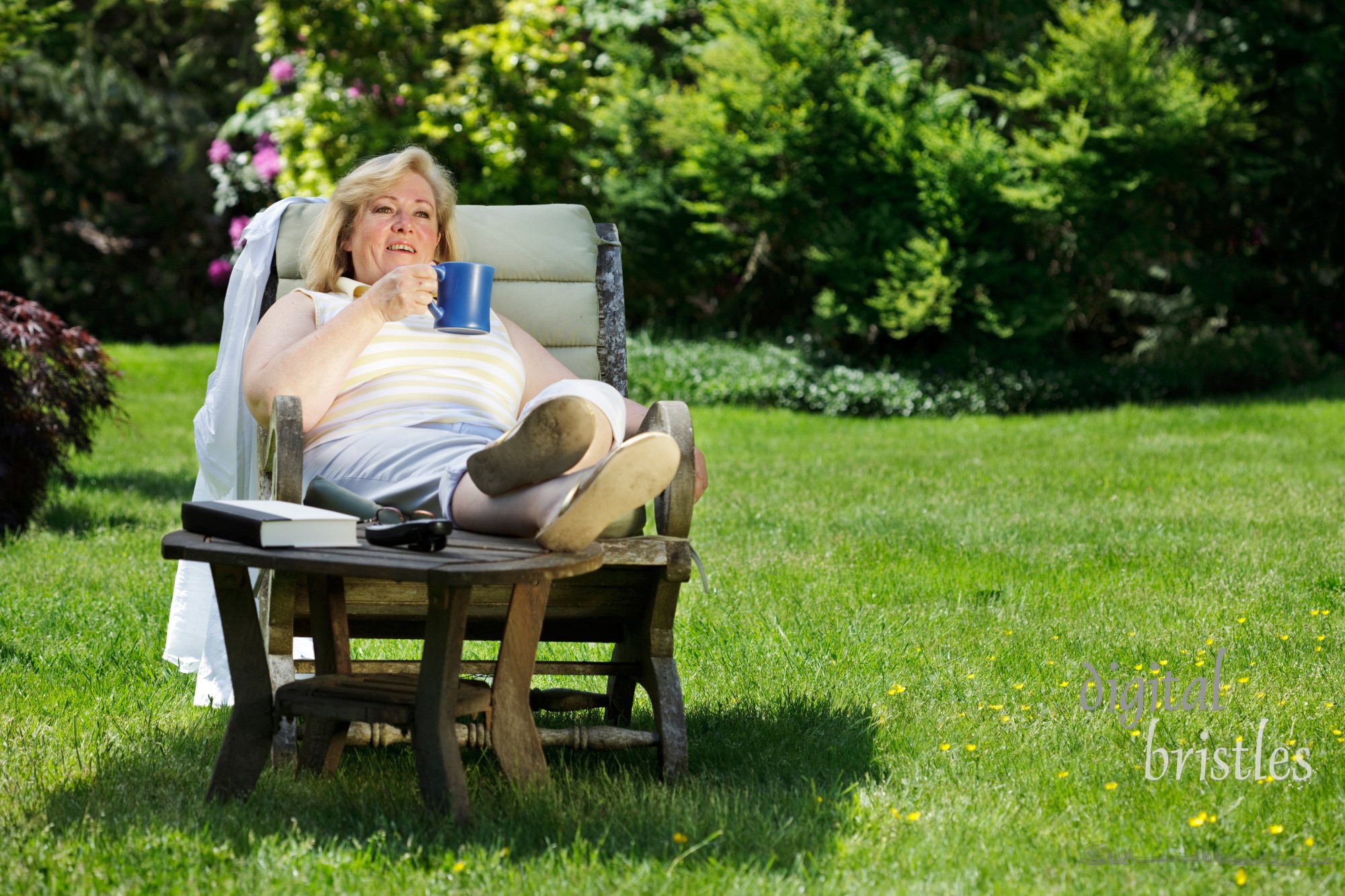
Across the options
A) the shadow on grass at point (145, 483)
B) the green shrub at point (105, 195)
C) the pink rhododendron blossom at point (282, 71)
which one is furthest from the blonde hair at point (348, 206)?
the green shrub at point (105, 195)

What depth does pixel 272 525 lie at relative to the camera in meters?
2.21

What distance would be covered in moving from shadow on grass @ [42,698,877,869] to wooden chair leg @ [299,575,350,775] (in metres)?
0.06

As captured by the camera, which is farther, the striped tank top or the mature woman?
the striped tank top

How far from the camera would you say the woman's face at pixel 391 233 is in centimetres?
331

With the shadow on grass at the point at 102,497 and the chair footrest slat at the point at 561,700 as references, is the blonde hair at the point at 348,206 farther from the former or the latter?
the shadow on grass at the point at 102,497

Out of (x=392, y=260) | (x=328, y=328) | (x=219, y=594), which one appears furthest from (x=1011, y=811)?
(x=392, y=260)

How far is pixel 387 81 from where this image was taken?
463 inches

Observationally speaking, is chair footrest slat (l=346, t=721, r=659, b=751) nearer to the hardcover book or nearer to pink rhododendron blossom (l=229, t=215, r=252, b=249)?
the hardcover book

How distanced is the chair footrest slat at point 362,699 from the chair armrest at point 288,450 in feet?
1.17

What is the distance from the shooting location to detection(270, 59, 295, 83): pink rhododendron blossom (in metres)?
12.8

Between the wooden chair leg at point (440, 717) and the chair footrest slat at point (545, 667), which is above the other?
the wooden chair leg at point (440, 717)

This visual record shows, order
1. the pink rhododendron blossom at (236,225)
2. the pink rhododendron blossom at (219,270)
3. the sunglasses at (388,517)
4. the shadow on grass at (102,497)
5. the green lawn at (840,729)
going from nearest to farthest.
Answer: the green lawn at (840,729)
the sunglasses at (388,517)
the shadow on grass at (102,497)
the pink rhododendron blossom at (236,225)
the pink rhododendron blossom at (219,270)

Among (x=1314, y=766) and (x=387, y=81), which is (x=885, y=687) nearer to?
(x=1314, y=766)

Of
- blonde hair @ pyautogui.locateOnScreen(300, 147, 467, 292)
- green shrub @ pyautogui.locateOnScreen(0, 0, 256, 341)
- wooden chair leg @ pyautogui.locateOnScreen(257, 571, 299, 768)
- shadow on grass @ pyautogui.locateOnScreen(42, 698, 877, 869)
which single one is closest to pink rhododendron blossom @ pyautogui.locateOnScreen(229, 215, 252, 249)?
green shrub @ pyautogui.locateOnScreen(0, 0, 256, 341)
